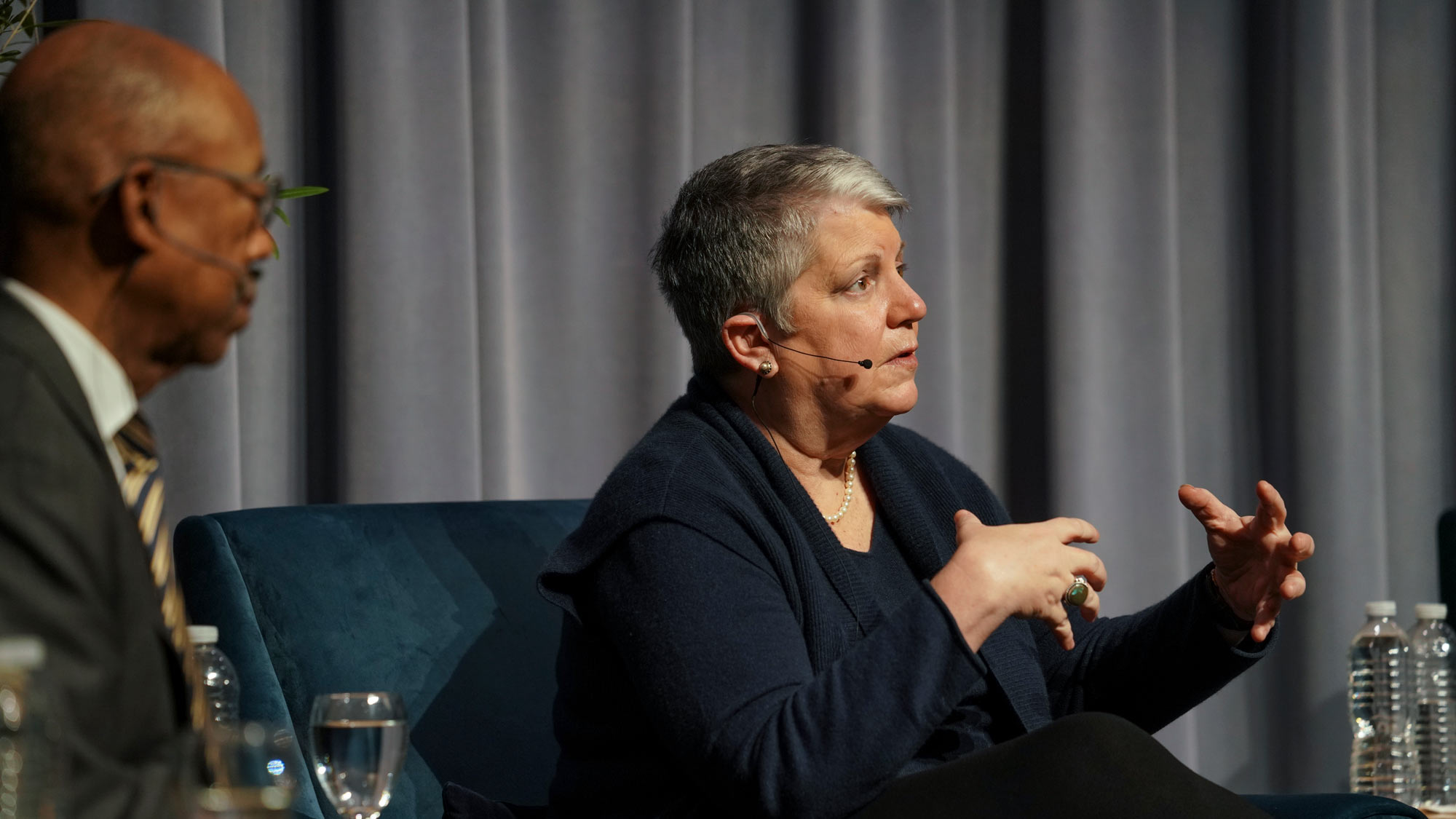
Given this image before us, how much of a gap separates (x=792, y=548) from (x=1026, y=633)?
375 millimetres

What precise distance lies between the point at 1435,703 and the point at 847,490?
5.17ft

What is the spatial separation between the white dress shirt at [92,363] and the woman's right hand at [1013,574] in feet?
2.44

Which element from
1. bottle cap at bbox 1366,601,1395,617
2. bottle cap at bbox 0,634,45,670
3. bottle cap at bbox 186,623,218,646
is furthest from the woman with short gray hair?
bottle cap at bbox 0,634,45,670

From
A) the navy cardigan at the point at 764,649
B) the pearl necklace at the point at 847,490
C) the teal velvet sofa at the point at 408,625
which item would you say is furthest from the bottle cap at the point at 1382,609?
the pearl necklace at the point at 847,490

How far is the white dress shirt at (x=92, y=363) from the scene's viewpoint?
29.3 inches

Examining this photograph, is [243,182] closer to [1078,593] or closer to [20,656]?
[20,656]

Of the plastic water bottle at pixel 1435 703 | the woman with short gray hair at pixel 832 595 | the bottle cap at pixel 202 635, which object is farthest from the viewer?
the plastic water bottle at pixel 1435 703

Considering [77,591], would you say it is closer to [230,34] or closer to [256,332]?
[256,332]

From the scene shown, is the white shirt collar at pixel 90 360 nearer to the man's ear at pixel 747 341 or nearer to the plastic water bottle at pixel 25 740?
the plastic water bottle at pixel 25 740

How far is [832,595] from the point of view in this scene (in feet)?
4.75

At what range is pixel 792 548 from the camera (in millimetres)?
1422

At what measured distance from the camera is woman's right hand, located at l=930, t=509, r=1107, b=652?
4.10ft

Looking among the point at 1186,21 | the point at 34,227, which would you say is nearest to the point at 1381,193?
the point at 1186,21

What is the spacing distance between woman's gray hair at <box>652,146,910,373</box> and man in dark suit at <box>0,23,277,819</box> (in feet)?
2.52
